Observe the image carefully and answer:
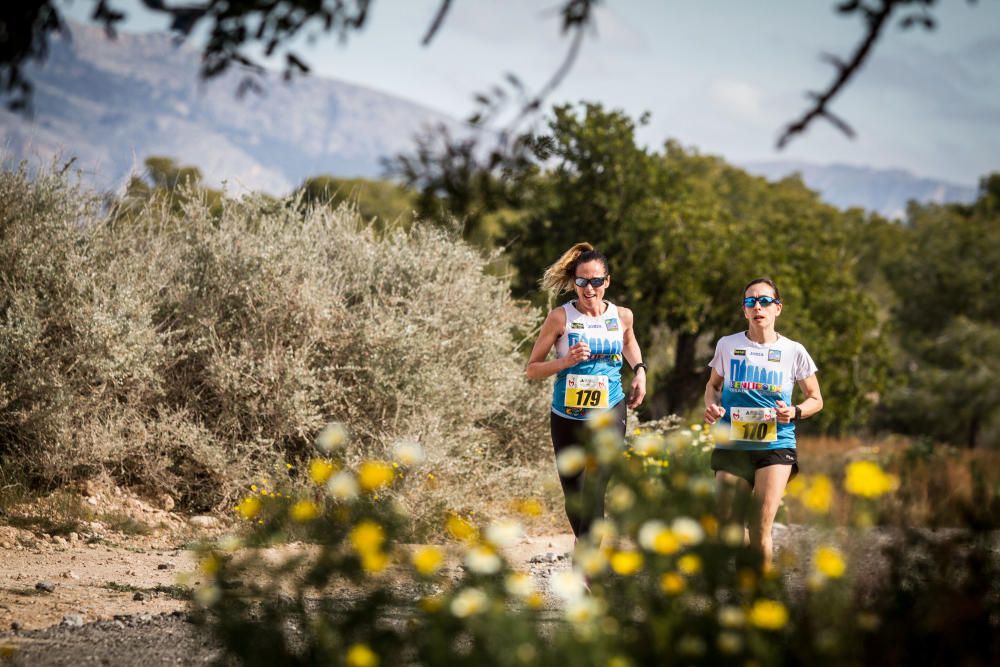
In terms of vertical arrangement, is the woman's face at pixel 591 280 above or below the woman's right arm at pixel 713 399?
above

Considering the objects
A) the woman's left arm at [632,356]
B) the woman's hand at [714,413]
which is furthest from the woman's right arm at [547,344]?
the woman's hand at [714,413]

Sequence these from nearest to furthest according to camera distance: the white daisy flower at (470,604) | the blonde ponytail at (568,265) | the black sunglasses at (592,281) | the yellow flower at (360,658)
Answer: the yellow flower at (360,658) → the white daisy flower at (470,604) → the black sunglasses at (592,281) → the blonde ponytail at (568,265)

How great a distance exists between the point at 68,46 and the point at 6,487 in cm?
563

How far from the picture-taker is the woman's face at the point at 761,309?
5194 millimetres

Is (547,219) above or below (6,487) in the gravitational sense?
above

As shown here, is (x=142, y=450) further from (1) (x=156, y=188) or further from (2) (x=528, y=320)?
(2) (x=528, y=320)

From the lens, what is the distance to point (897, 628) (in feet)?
8.27

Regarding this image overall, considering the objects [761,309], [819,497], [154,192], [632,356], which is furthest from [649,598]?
[154,192]

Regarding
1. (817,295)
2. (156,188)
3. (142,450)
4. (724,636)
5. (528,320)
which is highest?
(817,295)

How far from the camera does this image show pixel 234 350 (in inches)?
332

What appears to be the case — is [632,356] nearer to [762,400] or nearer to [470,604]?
[762,400]

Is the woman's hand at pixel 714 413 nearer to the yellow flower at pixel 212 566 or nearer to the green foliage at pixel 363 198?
the green foliage at pixel 363 198

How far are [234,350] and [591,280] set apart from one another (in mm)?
4220

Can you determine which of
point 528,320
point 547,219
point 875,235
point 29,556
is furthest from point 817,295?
point 875,235
